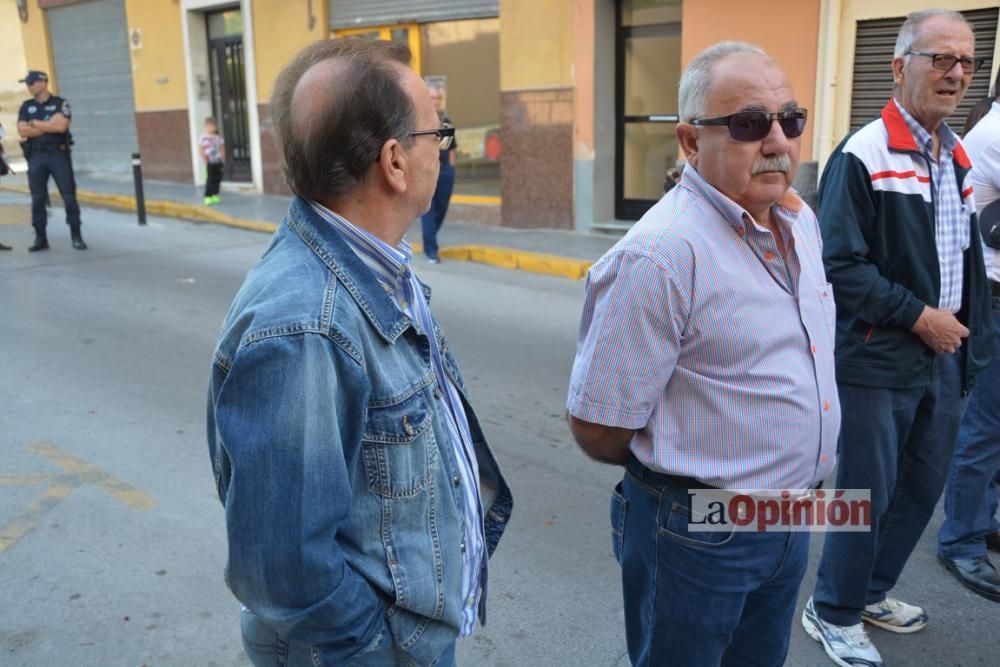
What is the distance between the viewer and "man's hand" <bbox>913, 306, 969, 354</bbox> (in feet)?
9.09

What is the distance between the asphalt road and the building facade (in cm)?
226

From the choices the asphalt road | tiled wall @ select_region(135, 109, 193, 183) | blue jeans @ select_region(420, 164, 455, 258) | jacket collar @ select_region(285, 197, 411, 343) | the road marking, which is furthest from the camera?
tiled wall @ select_region(135, 109, 193, 183)

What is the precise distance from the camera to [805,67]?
9891 millimetres

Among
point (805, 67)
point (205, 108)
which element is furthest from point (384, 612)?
point (205, 108)

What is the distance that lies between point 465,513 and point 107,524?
285cm

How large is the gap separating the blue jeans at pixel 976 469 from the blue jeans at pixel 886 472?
23.2 inches

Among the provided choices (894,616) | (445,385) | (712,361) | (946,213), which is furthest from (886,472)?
Result: (445,385)

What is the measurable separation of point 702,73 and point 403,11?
1268 centimetres

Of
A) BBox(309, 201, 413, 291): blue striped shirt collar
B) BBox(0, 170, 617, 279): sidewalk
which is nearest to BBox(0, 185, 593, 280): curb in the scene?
BBox(0, 170, 617, 279): sidewalk

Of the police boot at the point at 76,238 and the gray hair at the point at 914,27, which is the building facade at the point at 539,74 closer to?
the gray hair at the point at 914,27

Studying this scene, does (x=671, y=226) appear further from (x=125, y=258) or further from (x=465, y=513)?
(x=125, y=258)

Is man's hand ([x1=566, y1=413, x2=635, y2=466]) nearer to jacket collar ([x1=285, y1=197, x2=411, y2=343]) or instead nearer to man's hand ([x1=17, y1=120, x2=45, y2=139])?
jacket collar ([x1=285, y1=197, x2=411, y2=343])

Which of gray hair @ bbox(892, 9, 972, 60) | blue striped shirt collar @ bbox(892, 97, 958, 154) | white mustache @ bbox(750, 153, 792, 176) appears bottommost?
white mustache @ bbox(750, 153, 792, 176)

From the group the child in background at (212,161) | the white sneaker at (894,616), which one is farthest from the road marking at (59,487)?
the child in background at (212,161)
